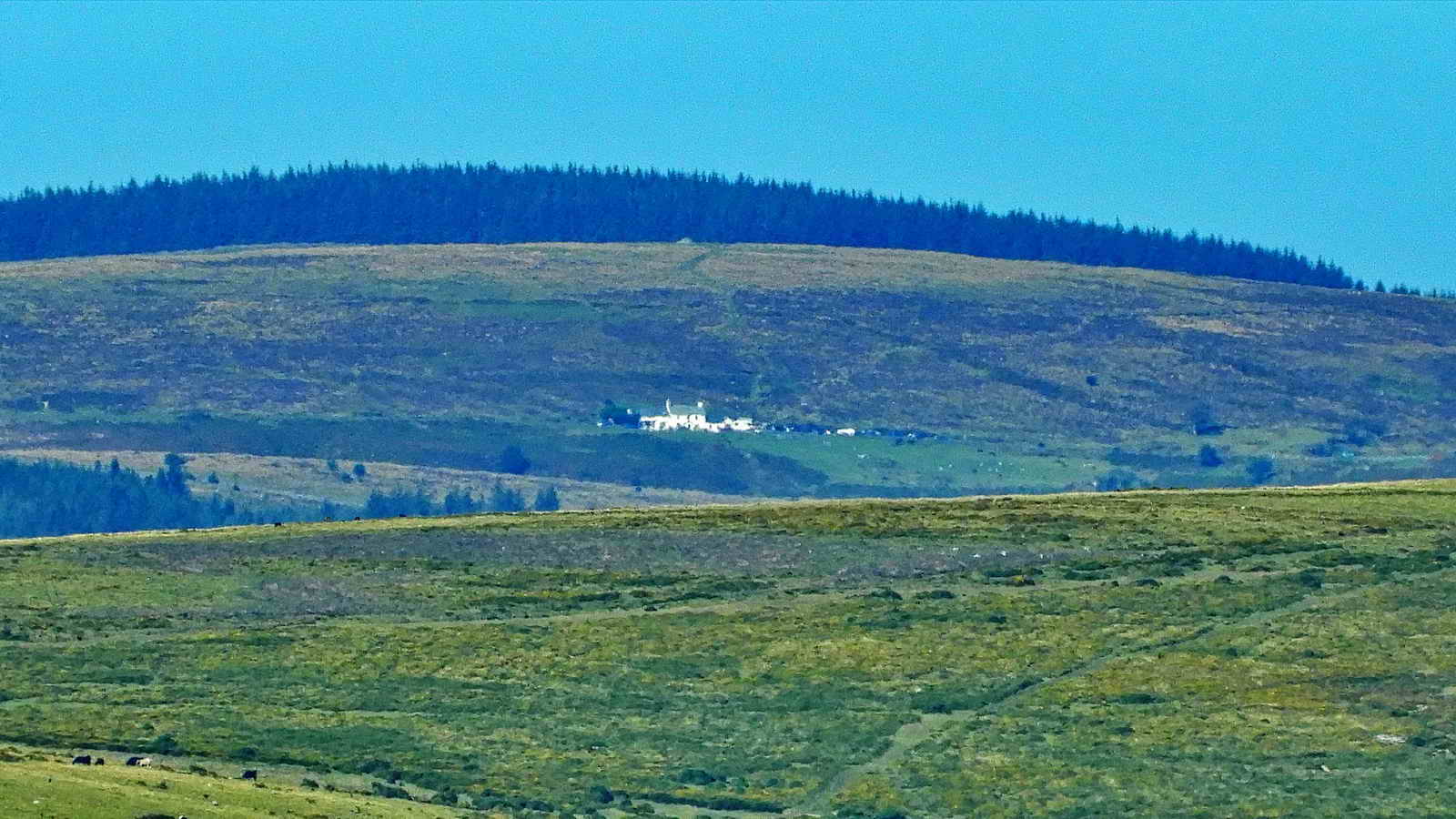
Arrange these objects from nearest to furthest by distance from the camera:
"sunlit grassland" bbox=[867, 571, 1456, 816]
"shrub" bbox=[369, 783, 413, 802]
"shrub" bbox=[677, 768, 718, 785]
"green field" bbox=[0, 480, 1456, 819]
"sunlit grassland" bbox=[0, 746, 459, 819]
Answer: "sunlit grassland" bbox=[0, 746, 459, 819] → "shrub" bbox=[369, 783, 413, 802] → "sunlit grassland" bbox=[867, 571, 1456, 816] → "green field" bbox=[0, 480, 1456, 819] → "shrub" bbox=[677, 768, 718, 785]

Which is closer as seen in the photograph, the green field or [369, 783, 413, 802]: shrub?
[369, 783, 413, 802]: shrub

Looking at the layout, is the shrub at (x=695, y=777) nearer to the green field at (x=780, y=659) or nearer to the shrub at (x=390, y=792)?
the green field at (x=780, y=659)

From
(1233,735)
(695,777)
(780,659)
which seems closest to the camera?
(695,777)

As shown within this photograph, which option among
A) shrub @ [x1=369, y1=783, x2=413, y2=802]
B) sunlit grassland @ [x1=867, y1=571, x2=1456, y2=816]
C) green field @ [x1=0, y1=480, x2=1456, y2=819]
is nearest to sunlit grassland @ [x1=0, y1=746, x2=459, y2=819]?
green field @ [x1=0, y1=480, x2=1456, y2=819]

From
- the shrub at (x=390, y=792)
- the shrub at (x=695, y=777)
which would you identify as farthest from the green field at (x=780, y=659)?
the shrub at (x=390, y=792)

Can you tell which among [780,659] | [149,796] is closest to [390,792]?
[149,796]

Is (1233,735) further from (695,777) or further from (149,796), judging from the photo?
(149,796)

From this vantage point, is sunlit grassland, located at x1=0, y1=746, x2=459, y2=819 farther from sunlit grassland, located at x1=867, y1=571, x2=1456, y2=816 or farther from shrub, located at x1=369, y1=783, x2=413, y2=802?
sunlit grassland, located at x1=867, y1=571, x2=1456, y2=816

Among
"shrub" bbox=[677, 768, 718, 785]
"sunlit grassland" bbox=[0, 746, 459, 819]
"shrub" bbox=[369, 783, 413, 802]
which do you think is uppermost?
"sunlit grassland" bbox=[0, 746, 459, 819]
